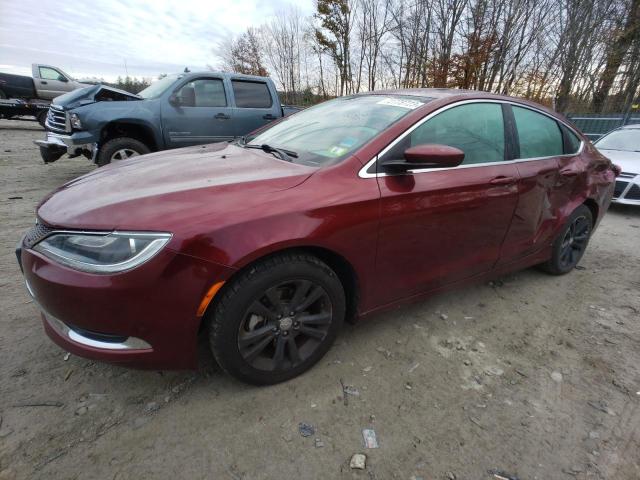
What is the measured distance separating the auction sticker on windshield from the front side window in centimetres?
15

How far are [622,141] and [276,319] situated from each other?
8.27 meters

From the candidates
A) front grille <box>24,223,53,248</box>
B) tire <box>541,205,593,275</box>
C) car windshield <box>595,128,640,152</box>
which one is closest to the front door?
tire <box>541,205,593,275</box>

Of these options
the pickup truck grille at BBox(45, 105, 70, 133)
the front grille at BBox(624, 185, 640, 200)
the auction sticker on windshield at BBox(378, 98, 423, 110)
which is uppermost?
the auction sticker on windshield at BBox(378, 98, 423, 110)

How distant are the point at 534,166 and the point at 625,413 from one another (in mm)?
1691

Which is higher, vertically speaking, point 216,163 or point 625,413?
point 216,163

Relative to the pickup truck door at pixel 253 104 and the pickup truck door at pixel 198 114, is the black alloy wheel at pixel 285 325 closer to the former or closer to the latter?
the pickup truck door at pixel 198 114

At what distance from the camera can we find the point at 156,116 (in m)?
5.67

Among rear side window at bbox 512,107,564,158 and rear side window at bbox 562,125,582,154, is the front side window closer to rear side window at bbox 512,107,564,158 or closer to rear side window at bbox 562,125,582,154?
rear side window at bbox 512,107,564,158

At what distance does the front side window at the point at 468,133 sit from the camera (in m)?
2.19

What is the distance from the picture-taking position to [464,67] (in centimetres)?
1424

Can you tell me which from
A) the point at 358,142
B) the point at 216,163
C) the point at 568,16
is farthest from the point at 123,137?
the point at 568,16

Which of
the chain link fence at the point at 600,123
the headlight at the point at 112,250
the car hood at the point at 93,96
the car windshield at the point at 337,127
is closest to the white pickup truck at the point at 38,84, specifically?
the car hood at the point at 93,96

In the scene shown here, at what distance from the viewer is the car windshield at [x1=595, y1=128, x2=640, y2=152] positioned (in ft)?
22.2

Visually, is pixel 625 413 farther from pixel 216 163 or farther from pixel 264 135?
pixel 264 135
